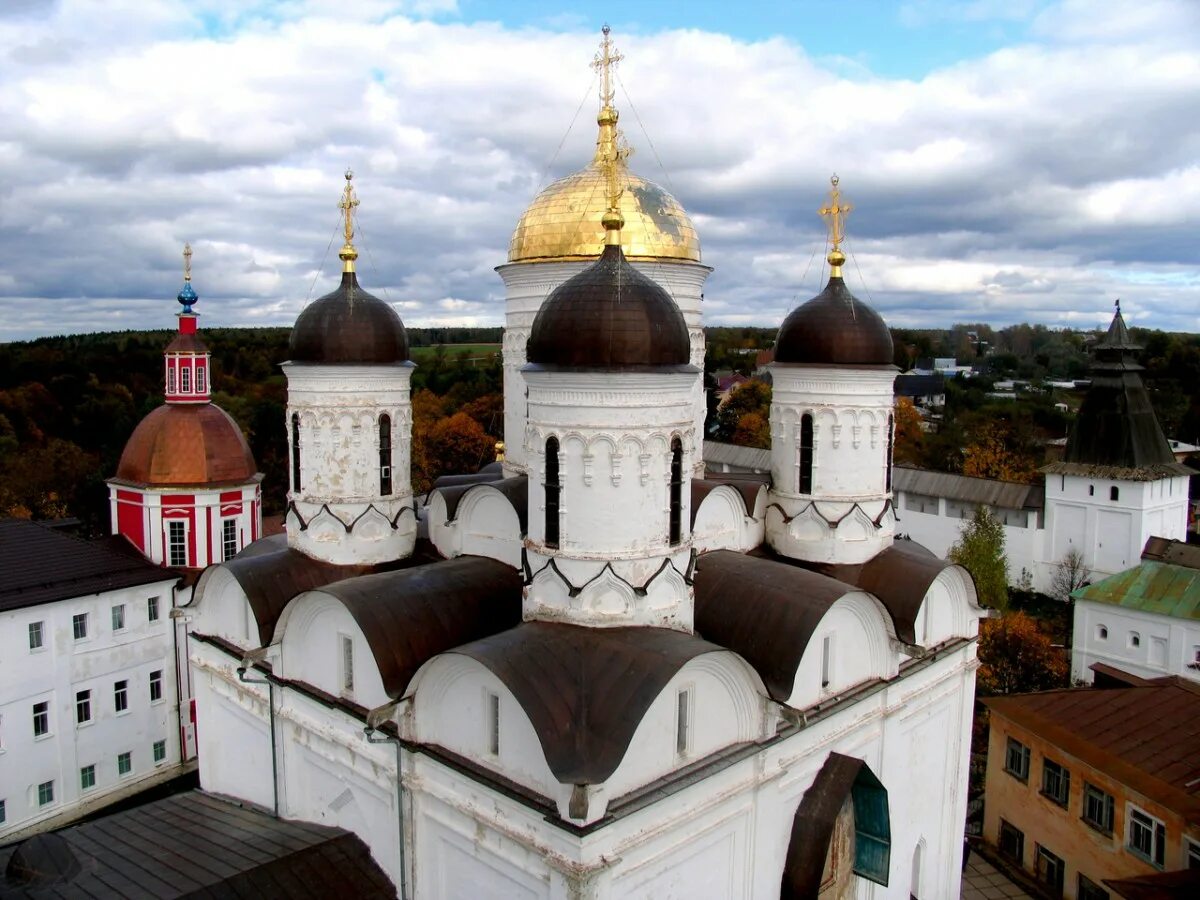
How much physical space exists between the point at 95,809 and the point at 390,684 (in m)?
13.6

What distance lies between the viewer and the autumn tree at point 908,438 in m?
50.1

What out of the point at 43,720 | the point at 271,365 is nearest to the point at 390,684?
the point at 43,720

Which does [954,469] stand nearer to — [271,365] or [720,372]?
[720,372]

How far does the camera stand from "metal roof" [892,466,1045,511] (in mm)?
34438

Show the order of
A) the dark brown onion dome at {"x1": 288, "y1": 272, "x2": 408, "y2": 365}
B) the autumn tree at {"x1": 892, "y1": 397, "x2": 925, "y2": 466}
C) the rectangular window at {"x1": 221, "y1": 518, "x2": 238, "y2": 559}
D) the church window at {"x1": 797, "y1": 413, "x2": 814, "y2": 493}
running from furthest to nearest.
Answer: the autumn tree at {"x1": 892, "y1": 397, "x2": 925, "y2": 466} → the rectangular window at {"x1": 221, "y1": 518, "x2": 238, "y2": 559} → the church window at {"x1": 797, "y1": 413, "x2": 814, "y2": 493} → the dark brown onion dome at {"x1": 288, "y1": 272, "x2": 408, "y2": 365}

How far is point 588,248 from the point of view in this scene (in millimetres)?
14164

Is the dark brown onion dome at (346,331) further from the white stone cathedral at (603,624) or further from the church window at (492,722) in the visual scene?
the church window at (492,722)

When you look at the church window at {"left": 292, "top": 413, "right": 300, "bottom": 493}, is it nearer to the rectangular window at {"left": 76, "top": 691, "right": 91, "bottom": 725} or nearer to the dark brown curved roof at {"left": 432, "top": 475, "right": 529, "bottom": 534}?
the dark brown curved roof at {"left": 432, "top": 475, "right": 529, "bottom": 534}

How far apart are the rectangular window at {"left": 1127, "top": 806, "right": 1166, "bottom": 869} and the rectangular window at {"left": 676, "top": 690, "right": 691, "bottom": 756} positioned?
9136 mm

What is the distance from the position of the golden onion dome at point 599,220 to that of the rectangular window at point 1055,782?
10.9 m

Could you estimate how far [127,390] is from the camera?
5862cm

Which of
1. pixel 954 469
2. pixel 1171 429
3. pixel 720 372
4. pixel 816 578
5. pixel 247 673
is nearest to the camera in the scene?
pixel 816 578

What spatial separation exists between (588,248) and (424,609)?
6477mm

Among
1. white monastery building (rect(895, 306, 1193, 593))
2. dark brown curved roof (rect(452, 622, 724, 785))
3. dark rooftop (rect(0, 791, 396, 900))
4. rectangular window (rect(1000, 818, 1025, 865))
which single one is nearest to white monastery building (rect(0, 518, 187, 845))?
dark rooftop (rect(0, 791, 396, 900))
